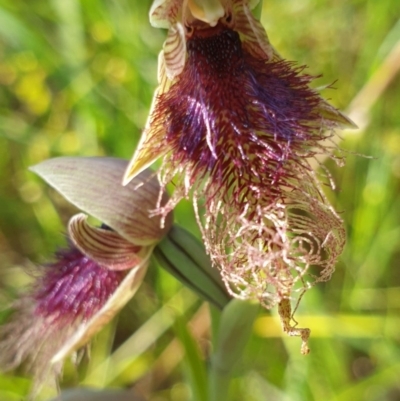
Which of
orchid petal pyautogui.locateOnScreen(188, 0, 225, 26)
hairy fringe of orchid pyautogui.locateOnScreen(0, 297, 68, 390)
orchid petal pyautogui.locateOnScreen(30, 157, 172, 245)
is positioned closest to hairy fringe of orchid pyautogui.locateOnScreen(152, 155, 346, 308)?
orchid petal pyautogui.locateOnScreen(30, 157, 172, 245)

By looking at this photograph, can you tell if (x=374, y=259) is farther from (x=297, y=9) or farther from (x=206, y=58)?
(x=206, y=58)

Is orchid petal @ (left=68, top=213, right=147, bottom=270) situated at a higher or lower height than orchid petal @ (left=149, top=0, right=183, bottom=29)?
lower

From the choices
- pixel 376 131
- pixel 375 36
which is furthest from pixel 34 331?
pixel 375 36

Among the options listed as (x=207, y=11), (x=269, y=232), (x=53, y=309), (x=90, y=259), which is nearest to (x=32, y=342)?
(x=53, y=309)

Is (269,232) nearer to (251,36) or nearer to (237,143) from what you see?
(237,143)

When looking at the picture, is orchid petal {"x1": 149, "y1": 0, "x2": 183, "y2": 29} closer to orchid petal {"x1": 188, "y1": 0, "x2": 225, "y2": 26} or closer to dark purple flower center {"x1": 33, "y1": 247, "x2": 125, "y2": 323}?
orchid petal {"x1": 188, "y1": 0, "x2": 225, "y2": 26}

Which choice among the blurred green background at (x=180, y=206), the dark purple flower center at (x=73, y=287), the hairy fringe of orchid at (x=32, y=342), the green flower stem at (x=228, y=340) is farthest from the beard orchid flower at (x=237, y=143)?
the blurred green background at (x=180, y=206)
